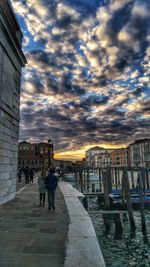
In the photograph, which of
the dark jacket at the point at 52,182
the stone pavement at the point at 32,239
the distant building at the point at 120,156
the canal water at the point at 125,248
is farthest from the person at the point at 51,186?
the distant building at the point at 120,156

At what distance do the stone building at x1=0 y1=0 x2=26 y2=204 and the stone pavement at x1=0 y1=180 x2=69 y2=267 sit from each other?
2820 mm

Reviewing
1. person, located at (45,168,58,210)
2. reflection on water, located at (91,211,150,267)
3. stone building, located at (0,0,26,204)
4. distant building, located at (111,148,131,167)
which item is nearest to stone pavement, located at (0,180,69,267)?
person, located at (45,168,58,210)

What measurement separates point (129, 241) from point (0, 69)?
9033 mm

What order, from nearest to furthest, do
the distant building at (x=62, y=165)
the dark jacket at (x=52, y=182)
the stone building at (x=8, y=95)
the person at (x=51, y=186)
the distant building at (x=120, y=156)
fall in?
1. the person at (x=51, y=186)
2. the dark jacket at (x=52, y=182)
3. the stone building at (x=8, y=95)
4. the distant building at (x=62, y=165)
5. the distant building at (x=120, y=156)

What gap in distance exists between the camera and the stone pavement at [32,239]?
435 centimetres

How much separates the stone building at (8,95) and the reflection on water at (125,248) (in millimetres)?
4831

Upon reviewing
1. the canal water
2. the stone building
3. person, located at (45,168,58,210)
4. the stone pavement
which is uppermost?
the stone building

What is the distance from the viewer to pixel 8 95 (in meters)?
11.5

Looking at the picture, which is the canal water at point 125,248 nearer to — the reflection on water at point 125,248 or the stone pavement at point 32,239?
the reflection on water at point 125,248

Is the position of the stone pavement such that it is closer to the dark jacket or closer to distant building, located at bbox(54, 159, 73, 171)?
the dark jacket

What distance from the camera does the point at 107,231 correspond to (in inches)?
438

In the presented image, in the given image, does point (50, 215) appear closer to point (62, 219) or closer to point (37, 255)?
point (62, 219)

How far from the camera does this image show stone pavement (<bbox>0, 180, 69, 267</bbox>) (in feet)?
14.3

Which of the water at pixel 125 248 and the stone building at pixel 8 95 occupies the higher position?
the stone building at pixel 8 95
